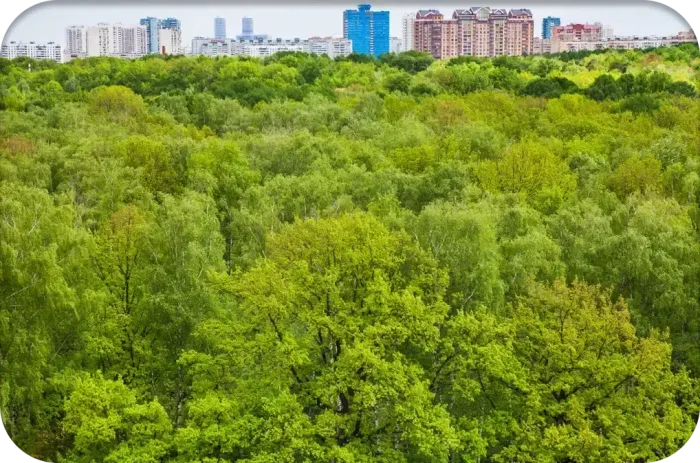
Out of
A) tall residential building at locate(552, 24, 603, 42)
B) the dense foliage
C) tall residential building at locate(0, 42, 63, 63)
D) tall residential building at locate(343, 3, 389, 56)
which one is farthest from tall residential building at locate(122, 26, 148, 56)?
tall residential building at locate(552, 24, 603, 42)

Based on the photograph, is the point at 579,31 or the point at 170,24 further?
the point at 579,31

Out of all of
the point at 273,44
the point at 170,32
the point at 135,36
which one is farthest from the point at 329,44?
the point at 170,32

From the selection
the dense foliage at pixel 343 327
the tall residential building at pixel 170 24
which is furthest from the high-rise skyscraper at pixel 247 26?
the dense foliage at pixel 343 327

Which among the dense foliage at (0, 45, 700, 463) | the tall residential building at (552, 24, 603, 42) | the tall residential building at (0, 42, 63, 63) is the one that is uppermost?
the tall residential building at (552, 24, 603, 42)

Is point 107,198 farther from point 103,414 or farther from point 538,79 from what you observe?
point 538,79

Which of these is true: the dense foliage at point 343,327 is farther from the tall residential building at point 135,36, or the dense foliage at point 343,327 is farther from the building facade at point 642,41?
the building facade at point 642,41

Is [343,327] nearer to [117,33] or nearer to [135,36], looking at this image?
[117,33]

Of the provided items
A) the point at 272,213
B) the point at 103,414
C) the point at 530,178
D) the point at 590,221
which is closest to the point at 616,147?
the point at 530,178

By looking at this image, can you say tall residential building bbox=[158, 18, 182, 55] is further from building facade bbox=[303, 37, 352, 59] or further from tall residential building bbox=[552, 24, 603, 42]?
tall residential building bbox=[552, 24, 603, 42]
